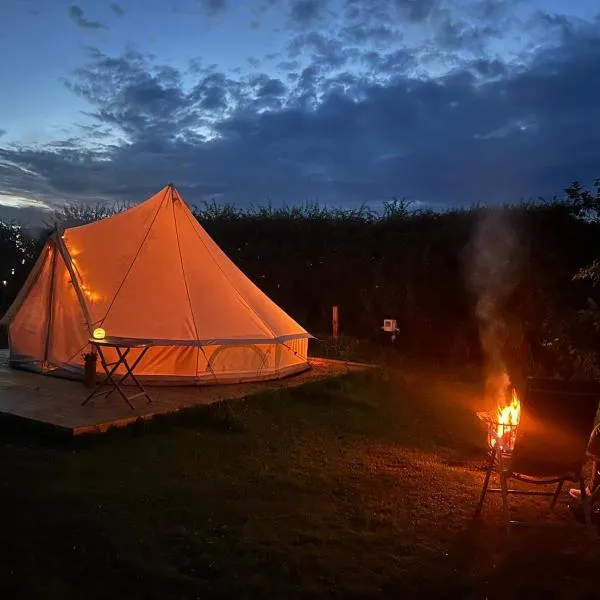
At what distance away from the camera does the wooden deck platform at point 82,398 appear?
17.1 ft

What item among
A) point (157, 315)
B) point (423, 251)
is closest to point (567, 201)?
point (423, 251)

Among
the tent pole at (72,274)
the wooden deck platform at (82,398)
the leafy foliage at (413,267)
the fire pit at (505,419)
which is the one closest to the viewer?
the fire pit at (505,419)

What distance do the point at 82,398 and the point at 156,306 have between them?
1314 millimetres

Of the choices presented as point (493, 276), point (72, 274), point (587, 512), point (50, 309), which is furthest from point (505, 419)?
point (493, 276)

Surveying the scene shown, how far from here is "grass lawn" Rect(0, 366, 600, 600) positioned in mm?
2889

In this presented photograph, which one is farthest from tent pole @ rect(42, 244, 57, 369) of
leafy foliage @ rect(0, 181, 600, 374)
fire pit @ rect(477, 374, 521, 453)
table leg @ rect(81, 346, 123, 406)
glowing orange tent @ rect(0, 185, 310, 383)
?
fire pit @ rect(477, 374, 521, 453)

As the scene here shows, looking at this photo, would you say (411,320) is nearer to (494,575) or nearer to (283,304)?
(283,304)

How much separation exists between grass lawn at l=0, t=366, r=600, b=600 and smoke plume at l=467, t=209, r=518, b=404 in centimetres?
415

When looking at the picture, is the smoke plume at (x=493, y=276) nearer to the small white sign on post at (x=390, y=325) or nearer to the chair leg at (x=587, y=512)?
the small white sign on post at (x=390, y=325)

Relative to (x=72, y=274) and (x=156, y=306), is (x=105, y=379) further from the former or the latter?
(x=72, y=274)

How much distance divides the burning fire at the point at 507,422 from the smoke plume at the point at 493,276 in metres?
4.60

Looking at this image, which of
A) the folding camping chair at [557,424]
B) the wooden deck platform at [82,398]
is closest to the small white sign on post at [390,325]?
the wooden deck platform at [82,398]

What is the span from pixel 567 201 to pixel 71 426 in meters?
7.87

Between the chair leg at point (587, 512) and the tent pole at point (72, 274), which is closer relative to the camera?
the chair leg at point (587, 512)
